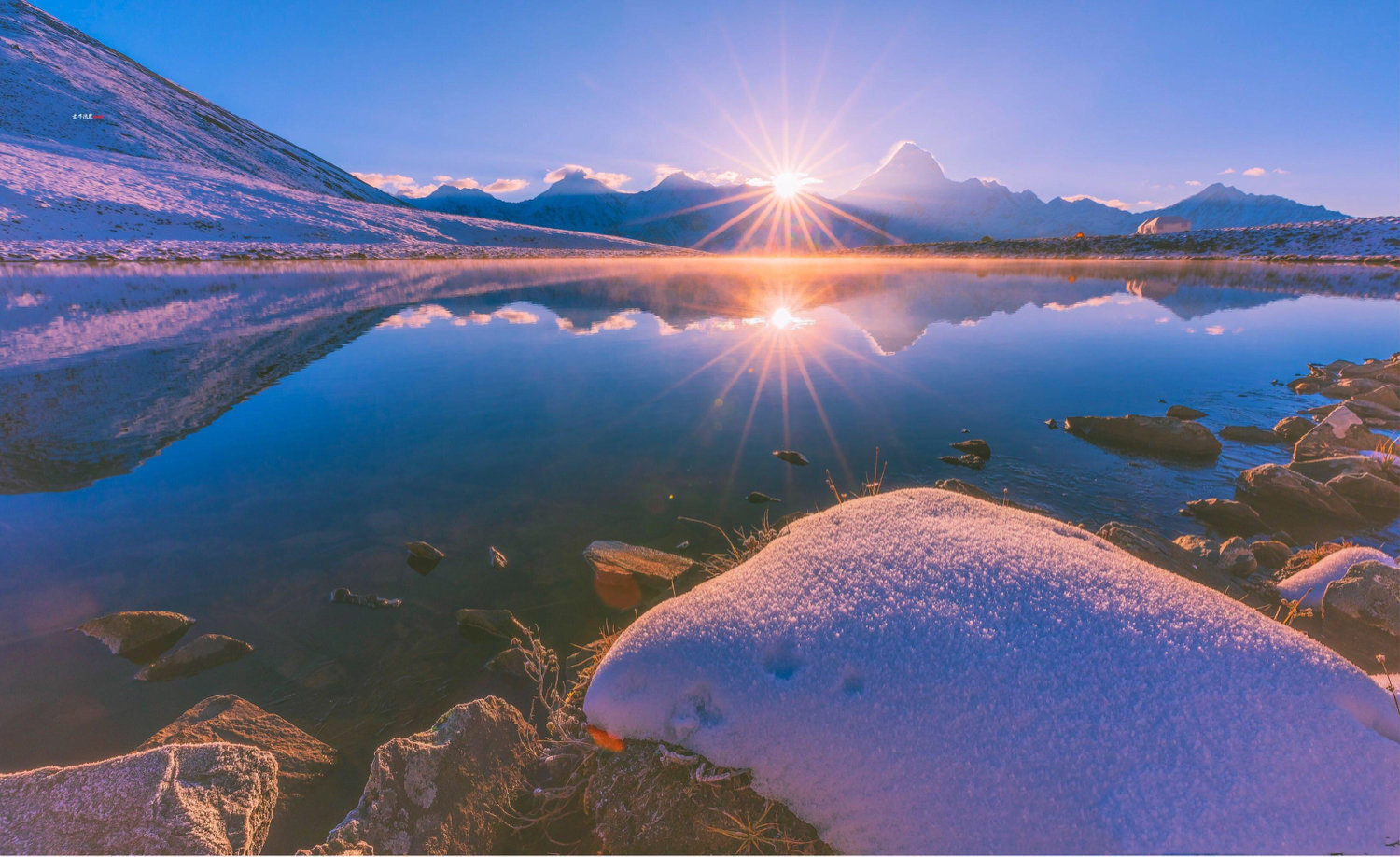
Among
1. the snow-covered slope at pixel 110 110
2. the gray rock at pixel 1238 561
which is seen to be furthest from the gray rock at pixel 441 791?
the snow-covered slope at pixel 110 110

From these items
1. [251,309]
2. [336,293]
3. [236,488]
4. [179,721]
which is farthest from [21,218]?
[179,721]

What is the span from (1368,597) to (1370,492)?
5.33m

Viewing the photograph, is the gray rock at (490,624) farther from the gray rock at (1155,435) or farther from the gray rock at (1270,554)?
the gray rock at (1155,435)

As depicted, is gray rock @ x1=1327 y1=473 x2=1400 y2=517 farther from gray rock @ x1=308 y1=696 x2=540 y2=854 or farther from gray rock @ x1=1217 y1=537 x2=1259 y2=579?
gray rock @ x1=308 y1=696 x2=540 y2=854

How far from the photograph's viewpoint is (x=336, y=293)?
3925 centimetres

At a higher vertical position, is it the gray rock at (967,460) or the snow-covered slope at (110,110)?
the snow-covered slope at (110,110)

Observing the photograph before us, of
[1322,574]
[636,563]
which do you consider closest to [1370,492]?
[1322,574]

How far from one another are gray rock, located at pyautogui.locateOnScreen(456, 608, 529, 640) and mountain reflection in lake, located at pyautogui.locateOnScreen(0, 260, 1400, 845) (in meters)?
0.20

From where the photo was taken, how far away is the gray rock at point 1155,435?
35.7ft

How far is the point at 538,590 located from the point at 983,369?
17.7 metres

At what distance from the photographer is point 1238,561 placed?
6.75 metres

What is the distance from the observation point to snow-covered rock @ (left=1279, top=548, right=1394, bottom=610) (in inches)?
224

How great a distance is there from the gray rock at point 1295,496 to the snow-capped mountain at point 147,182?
98386mm

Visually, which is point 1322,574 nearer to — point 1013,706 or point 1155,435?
point 1155,435
